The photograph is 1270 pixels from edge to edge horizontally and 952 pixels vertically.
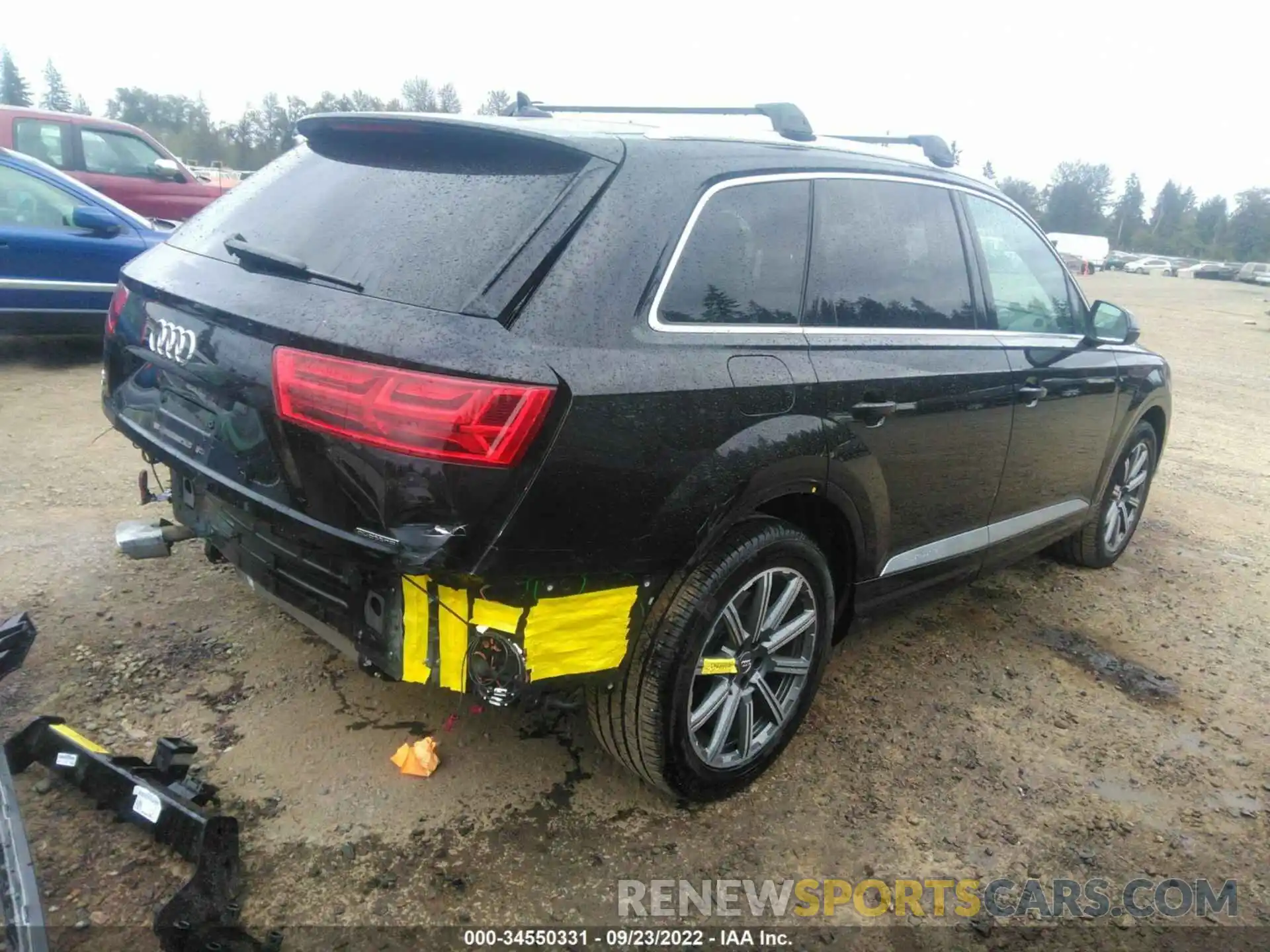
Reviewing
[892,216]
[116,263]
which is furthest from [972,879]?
[116,263]

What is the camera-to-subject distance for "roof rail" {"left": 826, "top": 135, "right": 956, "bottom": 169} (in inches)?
140

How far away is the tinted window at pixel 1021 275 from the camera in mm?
3531

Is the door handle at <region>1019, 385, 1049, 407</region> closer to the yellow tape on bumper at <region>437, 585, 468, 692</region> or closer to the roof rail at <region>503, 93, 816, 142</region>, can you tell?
the roof rail at <region>503, 93, 816, 142</region>

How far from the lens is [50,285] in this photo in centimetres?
657

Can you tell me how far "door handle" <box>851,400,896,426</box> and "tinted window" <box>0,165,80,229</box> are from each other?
636 cm

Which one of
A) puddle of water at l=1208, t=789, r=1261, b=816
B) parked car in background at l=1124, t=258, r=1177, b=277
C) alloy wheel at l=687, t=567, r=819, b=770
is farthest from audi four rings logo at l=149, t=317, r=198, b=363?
parked car in background at l=1124, t=258, r=1177, b=277

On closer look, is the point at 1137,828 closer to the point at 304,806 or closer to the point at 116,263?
the point at 304,806

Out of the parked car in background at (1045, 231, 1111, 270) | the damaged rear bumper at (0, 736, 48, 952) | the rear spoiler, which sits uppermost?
the rear spoiler

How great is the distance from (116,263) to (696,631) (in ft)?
20.5

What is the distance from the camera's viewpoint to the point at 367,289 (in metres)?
2.23

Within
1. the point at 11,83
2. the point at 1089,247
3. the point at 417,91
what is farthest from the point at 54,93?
the point at 1089,247

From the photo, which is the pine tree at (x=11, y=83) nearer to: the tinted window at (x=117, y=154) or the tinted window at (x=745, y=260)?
the tinted window at (x=117, y=154)

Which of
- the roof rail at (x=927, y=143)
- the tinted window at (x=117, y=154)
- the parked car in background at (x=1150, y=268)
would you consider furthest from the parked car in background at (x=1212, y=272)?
the roof rail at (x=927, y=143)

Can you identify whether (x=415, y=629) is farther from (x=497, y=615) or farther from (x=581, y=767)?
(x=581, y=767)
